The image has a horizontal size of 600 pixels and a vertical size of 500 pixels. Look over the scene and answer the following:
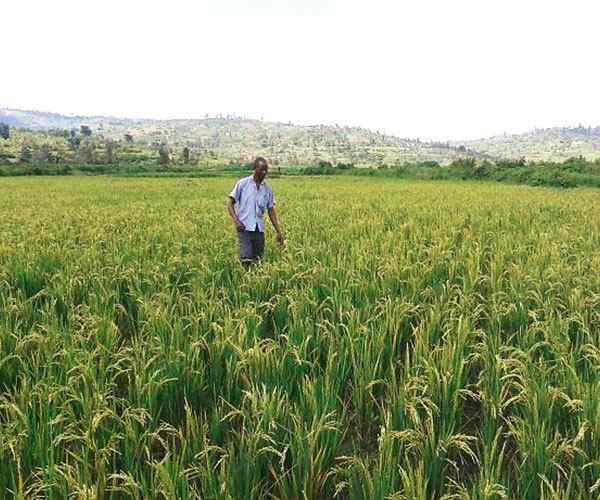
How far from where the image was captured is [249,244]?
672 centimetres

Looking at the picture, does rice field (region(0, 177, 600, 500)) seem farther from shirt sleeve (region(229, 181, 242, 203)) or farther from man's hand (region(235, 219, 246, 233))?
shirt sleeve (region(229, 181, 242, 203))

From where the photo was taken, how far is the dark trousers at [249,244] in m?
6.65

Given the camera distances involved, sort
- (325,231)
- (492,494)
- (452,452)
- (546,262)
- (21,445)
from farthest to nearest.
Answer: (325,231), (546,262), (452,452), (21,445), (492,494)

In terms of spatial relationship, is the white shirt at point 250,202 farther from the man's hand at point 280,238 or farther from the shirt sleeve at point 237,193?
the man's hand at point 280,238

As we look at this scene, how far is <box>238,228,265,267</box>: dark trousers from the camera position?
21.8 feet

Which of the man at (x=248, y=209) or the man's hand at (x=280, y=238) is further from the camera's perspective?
the man's hand at (x=280, y=238)

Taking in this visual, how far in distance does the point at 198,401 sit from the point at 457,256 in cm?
476

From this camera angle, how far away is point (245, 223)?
662 cm

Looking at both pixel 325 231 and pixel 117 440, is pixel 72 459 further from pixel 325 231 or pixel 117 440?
pixel 325 231

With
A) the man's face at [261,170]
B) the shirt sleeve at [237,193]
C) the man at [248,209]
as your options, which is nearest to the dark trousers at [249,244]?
the man at [248,209]

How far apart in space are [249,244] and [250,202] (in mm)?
600

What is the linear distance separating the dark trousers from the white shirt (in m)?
0.12

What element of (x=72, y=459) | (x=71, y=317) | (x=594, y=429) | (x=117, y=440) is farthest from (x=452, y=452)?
(x=71, y=317)

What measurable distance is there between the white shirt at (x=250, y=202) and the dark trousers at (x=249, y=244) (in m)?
0.12
